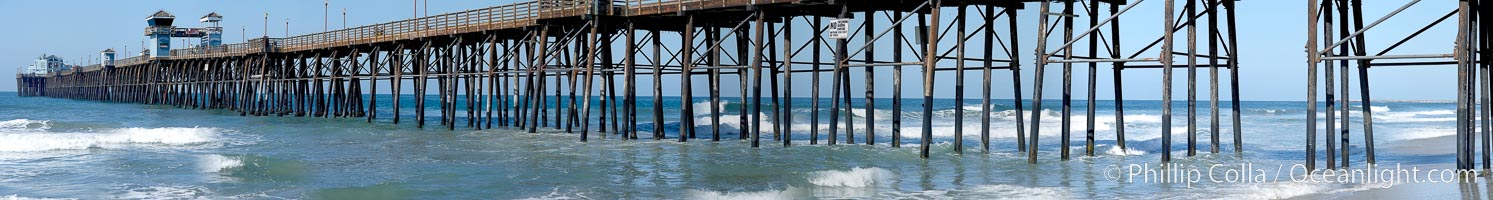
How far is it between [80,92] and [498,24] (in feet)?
280

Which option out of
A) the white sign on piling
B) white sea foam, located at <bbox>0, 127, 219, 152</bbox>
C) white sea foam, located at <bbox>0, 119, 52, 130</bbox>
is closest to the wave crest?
white sea foam, located at <bbox>0, 127, 219, 152</bbox>

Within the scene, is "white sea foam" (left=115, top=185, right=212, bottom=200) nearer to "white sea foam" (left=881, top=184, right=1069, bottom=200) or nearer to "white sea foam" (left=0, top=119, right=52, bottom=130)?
"white sea foam" (left=881, top=184, right=1069, bottom=200)

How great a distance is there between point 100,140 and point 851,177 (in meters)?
16.6

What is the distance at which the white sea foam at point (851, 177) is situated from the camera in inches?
653

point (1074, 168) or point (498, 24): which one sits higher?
point (498, 24)

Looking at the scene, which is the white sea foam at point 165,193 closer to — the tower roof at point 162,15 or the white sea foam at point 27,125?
the white sea foam at point 27,125

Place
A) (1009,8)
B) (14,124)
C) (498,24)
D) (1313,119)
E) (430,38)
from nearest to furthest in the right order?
(1313,119) < (1009,8) < (498,24) < (430,38) < (14,124)

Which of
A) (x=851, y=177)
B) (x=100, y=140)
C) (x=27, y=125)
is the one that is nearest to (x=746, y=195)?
(x=851, y=177)

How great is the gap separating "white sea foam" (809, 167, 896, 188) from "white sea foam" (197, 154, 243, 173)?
7.99 m

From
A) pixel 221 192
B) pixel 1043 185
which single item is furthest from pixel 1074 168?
pixel 221 192

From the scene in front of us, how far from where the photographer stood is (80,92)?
4146 inches

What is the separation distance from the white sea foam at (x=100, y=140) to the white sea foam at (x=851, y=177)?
1420cm

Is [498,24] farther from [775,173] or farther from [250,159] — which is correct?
[775,173]

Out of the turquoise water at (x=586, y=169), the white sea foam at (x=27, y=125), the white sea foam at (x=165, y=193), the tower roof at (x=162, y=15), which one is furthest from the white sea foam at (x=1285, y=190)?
the tower roof at (x=162, y=15)
